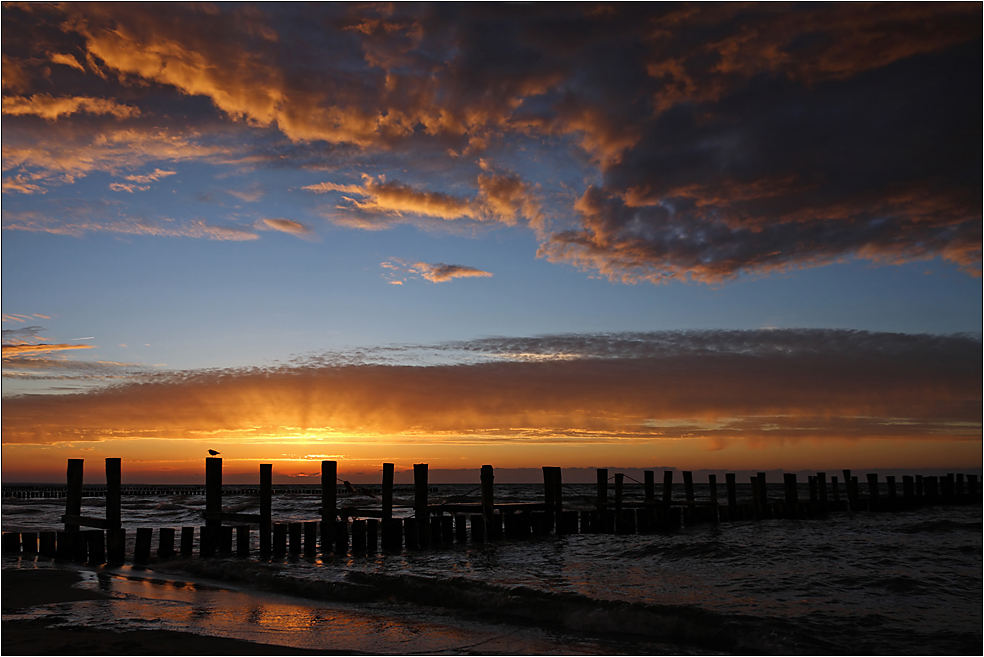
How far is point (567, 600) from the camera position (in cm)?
1047

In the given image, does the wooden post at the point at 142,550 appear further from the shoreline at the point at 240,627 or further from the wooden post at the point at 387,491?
the wooden post at the point at 387,491

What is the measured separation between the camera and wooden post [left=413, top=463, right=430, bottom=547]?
17.2m

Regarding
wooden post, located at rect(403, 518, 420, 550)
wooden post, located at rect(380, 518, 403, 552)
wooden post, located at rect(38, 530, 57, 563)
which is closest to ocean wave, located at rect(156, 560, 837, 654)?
wooden post, located at rect(380, 518, 403, 552)

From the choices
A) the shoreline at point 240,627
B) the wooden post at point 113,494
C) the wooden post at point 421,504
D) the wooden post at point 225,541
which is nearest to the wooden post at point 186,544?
the wooden post at point 225,541

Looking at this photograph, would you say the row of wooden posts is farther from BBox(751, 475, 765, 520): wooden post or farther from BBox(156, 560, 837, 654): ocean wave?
BBox(156, 560, 837, 654): ocean wave

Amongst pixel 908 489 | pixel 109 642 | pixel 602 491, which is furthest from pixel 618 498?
pixel 908 489

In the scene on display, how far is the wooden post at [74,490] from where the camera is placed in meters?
15.4

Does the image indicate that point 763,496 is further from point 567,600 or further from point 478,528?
point 567,600

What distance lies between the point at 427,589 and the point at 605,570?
197 inches

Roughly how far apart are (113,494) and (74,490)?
1690 mm

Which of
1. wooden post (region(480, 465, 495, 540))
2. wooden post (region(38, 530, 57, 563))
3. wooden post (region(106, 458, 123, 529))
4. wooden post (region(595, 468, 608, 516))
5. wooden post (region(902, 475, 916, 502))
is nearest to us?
wooden post (region(106, 458, 123, 529))

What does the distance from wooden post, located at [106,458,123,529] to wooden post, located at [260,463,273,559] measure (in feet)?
10.3

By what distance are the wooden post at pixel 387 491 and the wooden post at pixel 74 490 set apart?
730 centimetres

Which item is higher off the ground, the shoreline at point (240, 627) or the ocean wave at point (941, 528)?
the shoreline at point (240, 627)
